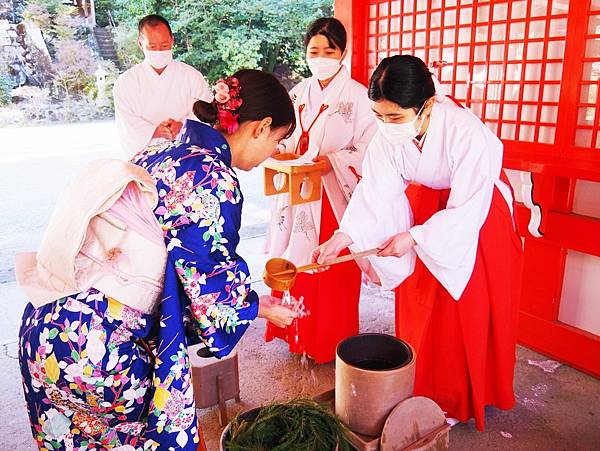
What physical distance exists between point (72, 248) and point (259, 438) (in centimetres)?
80

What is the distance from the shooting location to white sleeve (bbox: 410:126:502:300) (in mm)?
2189

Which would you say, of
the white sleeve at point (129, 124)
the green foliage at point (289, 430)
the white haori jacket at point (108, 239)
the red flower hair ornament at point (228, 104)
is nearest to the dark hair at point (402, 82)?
the red flower hair ornament at point (228, 104)

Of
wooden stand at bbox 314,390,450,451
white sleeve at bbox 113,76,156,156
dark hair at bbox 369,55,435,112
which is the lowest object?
wooden stand at bbox 314,390,450,451

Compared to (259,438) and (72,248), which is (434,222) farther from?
(72,248)

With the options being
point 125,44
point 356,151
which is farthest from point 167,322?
point 125,44

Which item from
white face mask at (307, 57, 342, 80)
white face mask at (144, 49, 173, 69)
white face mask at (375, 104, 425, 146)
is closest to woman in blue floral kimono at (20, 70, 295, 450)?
white face mask at (375, 104, 425, 146)

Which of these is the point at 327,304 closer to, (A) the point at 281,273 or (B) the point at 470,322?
(B) the point at 470,322

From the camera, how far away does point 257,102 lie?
1.59 m

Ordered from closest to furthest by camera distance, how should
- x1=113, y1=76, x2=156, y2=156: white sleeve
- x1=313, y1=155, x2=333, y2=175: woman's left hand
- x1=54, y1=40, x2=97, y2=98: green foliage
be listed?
1. x1=313, y1=155, x2=333, y2=175: woman's left hand
2. x1=113, y1=76, x2=156, y2=156: white sleeve
3. x1=54, y1=40, x2=97, y2=98: green foliage

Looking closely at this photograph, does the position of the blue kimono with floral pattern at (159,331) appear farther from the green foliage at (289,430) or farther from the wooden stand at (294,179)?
the wooden stand at (294,179)

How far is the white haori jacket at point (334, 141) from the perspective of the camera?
3008mm

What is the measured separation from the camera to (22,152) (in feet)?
35.3

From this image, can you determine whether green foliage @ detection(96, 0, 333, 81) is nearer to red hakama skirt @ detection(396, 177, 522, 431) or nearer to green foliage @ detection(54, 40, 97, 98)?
green foliage @ detection(54, 40, 97, 98)

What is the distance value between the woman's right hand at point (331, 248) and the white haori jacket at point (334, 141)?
68 centimetres
